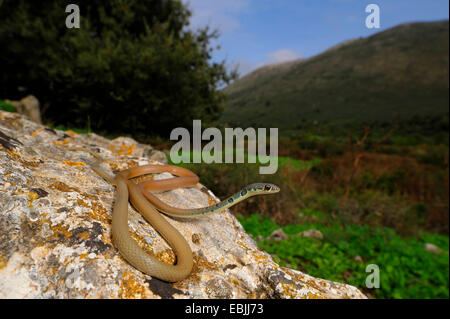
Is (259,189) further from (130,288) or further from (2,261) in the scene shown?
(2,261)

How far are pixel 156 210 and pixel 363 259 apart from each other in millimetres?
6005

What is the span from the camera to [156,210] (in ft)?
6.29

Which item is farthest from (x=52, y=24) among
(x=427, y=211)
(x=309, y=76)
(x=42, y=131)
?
(x=309, y=76)

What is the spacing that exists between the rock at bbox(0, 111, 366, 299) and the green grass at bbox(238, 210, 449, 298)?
279cm

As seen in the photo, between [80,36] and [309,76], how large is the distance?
46531mm

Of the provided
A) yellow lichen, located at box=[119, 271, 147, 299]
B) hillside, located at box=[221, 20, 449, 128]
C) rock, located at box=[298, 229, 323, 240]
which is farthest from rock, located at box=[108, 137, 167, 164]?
hillside, located at box=[221, 20, 449, 128]

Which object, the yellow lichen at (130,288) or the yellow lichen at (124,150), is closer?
the yellow lichen at (130,288)

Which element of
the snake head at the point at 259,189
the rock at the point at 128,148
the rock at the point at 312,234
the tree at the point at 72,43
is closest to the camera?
the snake head at the point at 259,189

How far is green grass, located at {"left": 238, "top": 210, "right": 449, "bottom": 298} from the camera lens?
4.86 m

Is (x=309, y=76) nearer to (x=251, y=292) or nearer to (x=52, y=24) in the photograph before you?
(x=52, y=24)

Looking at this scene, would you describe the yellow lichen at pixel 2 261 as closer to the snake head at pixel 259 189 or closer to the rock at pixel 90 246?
the rock at pixel 90 246

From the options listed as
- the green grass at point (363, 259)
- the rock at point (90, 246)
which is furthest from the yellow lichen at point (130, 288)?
the green grass at point (363, 259)

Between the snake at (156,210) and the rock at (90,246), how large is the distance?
5 cm

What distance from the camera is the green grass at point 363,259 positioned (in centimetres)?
486
